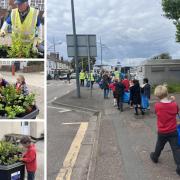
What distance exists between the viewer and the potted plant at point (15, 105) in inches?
128

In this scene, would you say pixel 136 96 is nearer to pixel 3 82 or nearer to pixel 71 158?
pixel 71 158

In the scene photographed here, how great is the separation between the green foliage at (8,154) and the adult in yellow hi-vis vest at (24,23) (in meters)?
0.90

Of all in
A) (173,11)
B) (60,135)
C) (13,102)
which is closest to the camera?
(13,102)

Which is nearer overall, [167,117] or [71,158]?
[167,117]

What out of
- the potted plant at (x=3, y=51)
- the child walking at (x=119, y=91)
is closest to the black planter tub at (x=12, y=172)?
the potted plant at (x=3, y=51)

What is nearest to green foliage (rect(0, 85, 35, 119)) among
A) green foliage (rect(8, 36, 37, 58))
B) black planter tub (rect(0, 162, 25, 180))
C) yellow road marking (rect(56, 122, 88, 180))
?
green foliage (rect(8, 36, 37, 58))

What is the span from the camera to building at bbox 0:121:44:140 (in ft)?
10.4

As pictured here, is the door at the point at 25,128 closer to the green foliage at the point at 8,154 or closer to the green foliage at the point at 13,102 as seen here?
the green foliage at the point at 13,102

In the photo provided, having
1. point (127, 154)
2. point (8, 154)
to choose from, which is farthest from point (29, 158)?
point (127, 154)

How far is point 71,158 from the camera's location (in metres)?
8.27

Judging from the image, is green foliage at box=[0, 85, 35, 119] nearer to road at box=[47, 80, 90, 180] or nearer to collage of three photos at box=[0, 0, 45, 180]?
collage of three photos at box=[0, 0, 45, 180]

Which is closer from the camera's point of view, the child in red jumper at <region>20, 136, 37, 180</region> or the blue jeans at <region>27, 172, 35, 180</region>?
the child in red jumper at <region>20, 136, 37, 180</region>

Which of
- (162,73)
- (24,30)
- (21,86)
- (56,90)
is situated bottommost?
(56,90)

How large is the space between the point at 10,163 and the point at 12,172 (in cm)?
13
